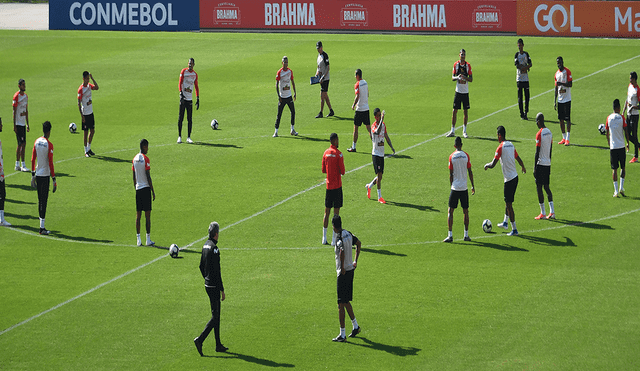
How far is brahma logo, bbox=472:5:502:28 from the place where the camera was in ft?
152

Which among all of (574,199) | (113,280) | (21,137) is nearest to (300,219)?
(113,280)

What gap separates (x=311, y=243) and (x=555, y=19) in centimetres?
3014

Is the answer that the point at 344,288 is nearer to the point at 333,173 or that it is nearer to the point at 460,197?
the point at 333,173

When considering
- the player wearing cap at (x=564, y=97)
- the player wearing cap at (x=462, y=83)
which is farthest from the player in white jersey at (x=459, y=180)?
the player wearing cap at (x=564, y=97)

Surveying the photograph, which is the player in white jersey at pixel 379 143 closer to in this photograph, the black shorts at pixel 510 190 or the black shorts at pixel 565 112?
the black shorts at pixel 510 190

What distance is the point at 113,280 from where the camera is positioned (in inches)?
712

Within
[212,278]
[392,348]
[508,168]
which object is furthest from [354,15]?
[392,348]

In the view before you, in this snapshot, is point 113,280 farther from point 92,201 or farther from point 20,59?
point 20,59

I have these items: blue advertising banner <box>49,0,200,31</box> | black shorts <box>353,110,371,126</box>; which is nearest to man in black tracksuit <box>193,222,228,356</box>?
black shorts <box>353,110,371,126</box>

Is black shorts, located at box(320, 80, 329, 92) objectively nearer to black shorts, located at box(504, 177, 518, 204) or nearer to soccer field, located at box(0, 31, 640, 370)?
soccer field, located at box(0, 31, 640, 370)

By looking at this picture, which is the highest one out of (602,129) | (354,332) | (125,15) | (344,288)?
(125,15)

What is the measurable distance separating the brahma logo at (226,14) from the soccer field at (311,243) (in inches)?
515

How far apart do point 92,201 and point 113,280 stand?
6069 millimetres

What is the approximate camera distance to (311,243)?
2003 centimetres
